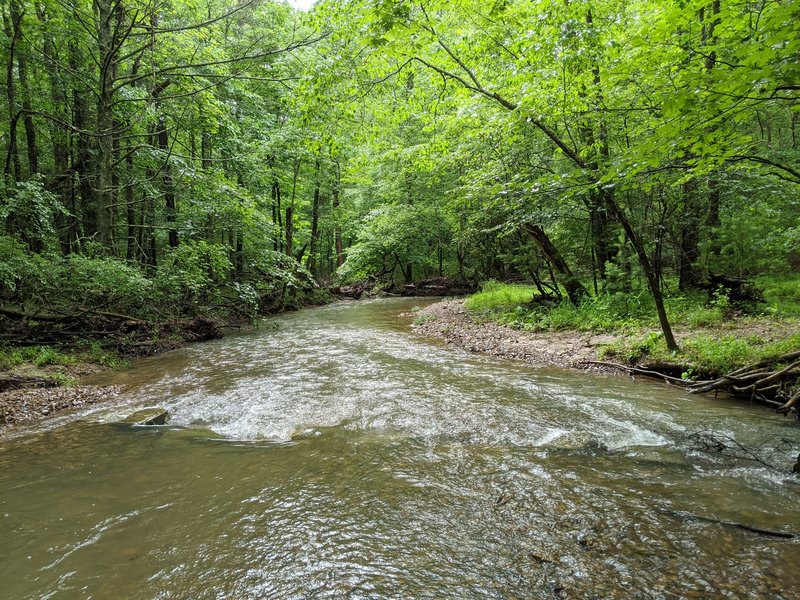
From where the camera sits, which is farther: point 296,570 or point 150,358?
point 150,358

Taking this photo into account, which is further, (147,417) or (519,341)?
(519,341)

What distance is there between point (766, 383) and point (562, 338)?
15.2 ft

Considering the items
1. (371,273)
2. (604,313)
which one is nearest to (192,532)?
(604,313)

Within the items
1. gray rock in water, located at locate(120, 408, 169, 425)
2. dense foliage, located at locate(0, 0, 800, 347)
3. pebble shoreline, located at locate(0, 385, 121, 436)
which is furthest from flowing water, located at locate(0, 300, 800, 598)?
dense foliage, located at locate(0, 0, 800, 347)

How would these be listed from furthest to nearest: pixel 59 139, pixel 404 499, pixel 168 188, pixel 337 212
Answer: pixel 337 212 < pixel 168 188 < pixel 59 139 < pixel 404 499

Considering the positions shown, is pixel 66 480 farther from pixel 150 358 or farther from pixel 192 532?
pixel 150 358

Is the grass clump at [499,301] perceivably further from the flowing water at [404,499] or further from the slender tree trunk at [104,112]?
the slender tree trunk at [104,112]

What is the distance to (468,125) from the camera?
11062 mm

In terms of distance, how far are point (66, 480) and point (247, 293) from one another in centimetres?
939

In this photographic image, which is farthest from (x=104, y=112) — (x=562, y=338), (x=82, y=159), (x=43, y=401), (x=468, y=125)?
(x=562, y=338)

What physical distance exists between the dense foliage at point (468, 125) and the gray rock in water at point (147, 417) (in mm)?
4139

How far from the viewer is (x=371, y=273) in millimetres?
29266

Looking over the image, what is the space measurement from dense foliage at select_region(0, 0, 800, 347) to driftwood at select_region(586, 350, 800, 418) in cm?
148

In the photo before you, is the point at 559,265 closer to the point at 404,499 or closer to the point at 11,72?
the point at 404,499
